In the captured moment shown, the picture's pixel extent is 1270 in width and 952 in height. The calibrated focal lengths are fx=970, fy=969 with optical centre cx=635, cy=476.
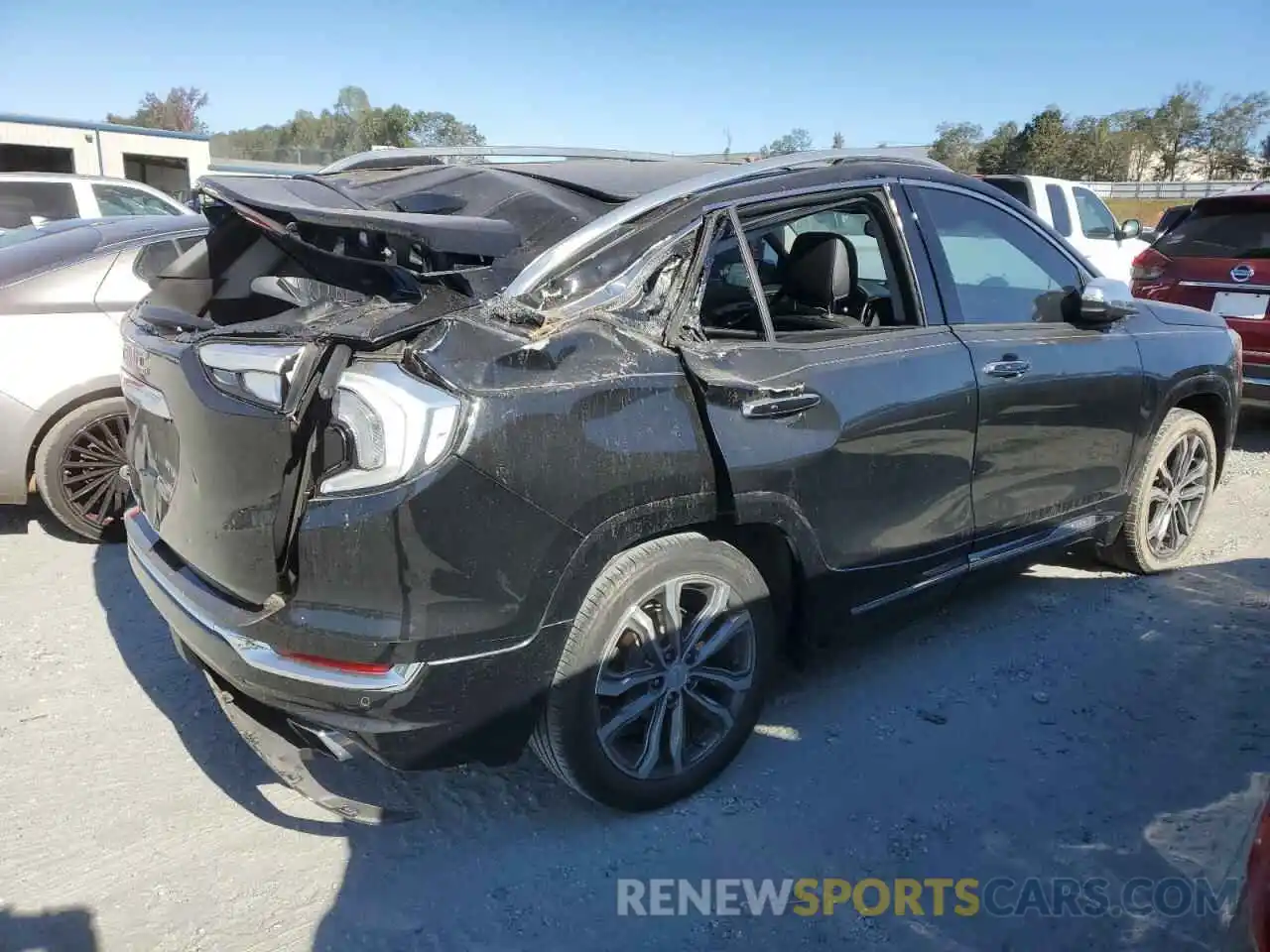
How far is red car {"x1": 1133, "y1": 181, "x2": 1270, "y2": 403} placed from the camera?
666 centimetres

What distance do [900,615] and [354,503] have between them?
79.6 inches

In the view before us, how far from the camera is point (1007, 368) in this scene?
3.50 metres

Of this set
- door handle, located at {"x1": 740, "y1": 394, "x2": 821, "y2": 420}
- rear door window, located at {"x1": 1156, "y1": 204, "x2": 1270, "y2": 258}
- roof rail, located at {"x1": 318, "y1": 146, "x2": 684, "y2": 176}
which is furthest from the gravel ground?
rear door window, located at {"x1": 1156, "y1": 204, "x2": 1270, "y2": 258}

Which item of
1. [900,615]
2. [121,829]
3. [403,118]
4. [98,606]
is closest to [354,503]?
[121,829]

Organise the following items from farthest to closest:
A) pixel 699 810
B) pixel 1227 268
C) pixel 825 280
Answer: pixel 1227 268
pixel 825 280
pixel 699 810

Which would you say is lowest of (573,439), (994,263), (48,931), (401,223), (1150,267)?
(48,931)

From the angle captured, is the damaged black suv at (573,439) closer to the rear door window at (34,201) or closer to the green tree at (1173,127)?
the rear door window at (34,201)

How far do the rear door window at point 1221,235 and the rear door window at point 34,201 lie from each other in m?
10.9

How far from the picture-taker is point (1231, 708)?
3516mm

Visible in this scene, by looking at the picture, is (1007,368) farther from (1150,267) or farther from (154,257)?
(1150,267)

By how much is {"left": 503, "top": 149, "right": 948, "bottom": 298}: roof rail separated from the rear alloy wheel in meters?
2.97

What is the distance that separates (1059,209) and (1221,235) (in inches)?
165

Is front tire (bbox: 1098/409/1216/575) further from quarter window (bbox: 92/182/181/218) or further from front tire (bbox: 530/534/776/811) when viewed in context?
quarter window (bbox: 92/182/181/218)

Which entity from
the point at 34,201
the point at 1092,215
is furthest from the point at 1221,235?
the point at 34,201
